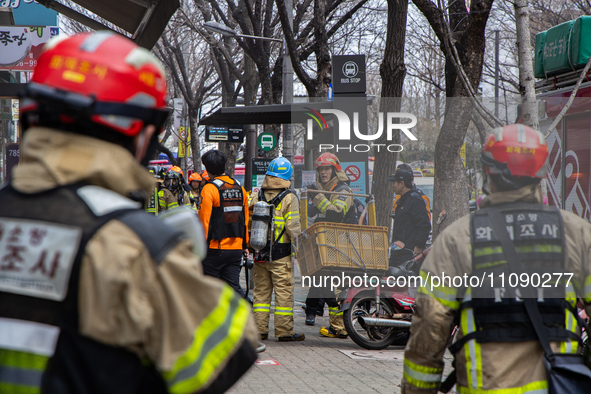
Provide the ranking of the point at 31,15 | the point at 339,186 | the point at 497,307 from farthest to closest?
the point at 31,15, the point at 339,186, the point at 497,307

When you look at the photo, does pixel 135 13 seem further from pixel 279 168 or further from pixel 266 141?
pixel 266 141

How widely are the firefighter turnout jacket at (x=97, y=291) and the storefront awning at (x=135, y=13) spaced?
4.84m

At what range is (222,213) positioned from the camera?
7.53 m

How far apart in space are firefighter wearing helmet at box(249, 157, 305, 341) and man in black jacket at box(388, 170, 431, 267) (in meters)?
1.29

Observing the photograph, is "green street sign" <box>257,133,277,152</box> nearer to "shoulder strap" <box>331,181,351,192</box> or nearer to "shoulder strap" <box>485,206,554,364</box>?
"shoulder strap" <box>331,181,351,192</box>

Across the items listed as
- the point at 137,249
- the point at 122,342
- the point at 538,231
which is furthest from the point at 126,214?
the point at 538,231

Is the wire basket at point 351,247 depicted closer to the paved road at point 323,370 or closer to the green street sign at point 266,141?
the paved road at point 323,370

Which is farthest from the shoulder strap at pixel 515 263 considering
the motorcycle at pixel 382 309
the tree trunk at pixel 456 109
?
the tree trunk at pixel 456 109

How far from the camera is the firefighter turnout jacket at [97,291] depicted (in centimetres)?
137

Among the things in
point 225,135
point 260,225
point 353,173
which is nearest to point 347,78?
point 353,173

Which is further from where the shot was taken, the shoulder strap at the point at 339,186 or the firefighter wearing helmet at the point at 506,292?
the shoulder strap at the point at 339,186

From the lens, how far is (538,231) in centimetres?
262

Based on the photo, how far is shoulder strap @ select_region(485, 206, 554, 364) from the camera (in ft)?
8.14

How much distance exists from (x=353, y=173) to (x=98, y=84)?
24.5ft
